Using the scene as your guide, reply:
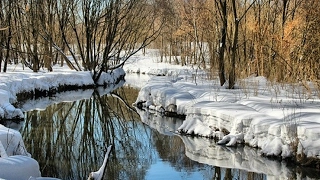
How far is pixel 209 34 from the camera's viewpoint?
85.5 ft

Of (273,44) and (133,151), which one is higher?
(273,44)

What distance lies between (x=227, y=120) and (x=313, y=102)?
2.14m

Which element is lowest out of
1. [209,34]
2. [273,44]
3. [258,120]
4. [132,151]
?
[132,151]

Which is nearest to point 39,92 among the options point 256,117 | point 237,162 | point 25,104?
point 25,104

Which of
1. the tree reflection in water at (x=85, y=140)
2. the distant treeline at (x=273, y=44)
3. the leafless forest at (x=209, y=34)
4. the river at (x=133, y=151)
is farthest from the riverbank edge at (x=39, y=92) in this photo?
the distant treeline at (x=273, y=44)

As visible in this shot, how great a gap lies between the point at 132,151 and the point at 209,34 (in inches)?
759

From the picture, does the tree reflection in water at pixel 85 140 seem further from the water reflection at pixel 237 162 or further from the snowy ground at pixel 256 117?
the snowy ground at pixel 256 117

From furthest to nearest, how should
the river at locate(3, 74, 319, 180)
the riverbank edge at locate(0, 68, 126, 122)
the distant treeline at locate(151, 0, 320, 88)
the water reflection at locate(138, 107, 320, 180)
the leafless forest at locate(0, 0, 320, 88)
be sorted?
the leafless forest at locate(0, 0, 320, 88) < the distant treeline at locate(151, 0, 320, 88) < the riverbank edge at locate(0, 68, 126, 122) < the river at locate(3, 74, 319, 180) < the water reflection at locate(138, 107, 320, 180)

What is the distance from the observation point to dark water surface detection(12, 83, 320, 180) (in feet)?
20.4

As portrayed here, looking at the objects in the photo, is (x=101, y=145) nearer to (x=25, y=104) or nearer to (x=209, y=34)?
(x=25, y=104)

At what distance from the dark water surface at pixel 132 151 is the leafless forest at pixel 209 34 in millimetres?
2048

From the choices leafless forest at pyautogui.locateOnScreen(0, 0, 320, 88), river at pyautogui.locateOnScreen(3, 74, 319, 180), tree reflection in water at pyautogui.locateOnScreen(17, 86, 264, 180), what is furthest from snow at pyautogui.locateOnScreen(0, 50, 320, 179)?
leafless forest at pyautogui.locateOnScreen(0, 0, 320, 88)

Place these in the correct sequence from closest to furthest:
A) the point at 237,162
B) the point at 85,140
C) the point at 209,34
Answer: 1. the point at 237,162
2. the point at 85,140
3. the point at 209,34

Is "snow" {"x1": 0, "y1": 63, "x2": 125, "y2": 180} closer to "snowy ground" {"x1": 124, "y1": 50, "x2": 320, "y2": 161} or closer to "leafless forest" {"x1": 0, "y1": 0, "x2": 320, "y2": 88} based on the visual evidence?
"leafless forest" {"x1": 0, "y1": 0, "x2": 320, "y2": 88}
